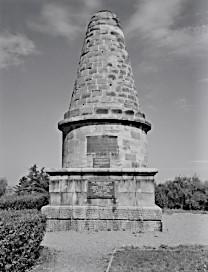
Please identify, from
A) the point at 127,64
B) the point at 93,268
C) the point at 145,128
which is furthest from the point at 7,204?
the point at 93,268

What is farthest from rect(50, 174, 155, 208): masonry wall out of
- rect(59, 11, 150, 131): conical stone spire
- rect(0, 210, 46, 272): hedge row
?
rect(0, 210, 46, 272): hedge row

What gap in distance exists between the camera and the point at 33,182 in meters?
25.1

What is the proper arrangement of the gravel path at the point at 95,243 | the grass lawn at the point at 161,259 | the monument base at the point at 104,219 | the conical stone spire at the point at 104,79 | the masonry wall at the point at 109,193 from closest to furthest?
the grass lawn at the point at 161,259 → the gravel path at the point at 95,243 → the monument base at the point at 104,219 → the masonry wall at the point at 109,193 → the conical stone spire at the point at 104,79

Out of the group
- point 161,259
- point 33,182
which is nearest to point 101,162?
point 161,259

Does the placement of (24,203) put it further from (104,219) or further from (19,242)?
(19,242)

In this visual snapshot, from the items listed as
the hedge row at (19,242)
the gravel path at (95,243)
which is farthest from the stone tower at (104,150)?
the hedge row at (19,242)

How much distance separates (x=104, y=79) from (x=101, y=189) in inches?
162

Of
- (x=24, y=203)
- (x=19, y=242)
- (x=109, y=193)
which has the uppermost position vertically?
(x=109, y=193)

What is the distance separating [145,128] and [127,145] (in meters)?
1.35

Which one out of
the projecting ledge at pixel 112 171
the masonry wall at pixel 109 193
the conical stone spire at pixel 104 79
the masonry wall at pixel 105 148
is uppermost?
the conical stone spire at pixel 104 79

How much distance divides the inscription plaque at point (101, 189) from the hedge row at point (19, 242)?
3.40m

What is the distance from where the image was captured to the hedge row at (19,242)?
468 centimetres

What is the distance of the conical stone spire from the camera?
35.9 ft

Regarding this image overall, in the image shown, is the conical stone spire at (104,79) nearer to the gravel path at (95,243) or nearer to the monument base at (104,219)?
the monument base at (104,219)
